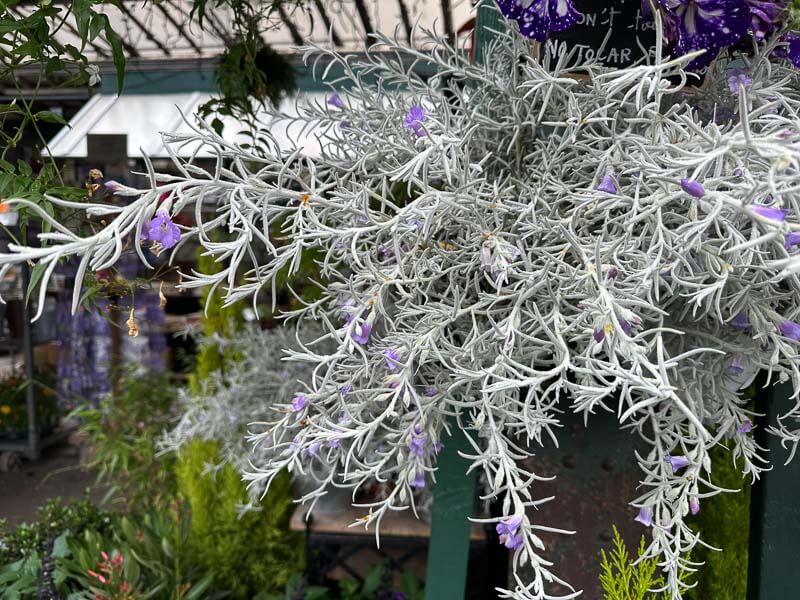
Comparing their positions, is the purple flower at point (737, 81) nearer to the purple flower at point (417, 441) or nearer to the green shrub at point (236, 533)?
the purple flower at point (417, 441)

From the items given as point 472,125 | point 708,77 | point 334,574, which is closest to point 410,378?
point 472,125

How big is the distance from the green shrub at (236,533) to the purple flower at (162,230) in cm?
195

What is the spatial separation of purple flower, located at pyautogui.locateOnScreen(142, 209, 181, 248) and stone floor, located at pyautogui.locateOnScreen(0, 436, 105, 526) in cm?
383

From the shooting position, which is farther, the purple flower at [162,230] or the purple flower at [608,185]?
the purple flower at [608,185]

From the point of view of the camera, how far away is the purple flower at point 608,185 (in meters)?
0.74

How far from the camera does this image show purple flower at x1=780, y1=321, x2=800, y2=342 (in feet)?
2.29

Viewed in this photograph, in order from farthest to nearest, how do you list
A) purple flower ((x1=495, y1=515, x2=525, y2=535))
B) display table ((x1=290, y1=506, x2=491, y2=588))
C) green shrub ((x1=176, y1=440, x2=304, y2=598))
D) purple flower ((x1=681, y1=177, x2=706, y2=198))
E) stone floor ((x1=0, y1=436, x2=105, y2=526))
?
1. stone floor ((x1=0, y1=436, x2=105, y2=526))
2. green shrub ((x1=176, y1=440, x2=304, y2=598))
3. display table ((x1=290, y1=506, x2=491, y2=588))
4. purple flower ((x1=495, y1=515, x2=525, y2=535))
5. purple flower ((x1=681, y1=177, x2=706, y2=198))

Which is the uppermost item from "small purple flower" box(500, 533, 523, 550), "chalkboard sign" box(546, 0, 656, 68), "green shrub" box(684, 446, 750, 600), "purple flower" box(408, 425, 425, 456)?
"chalkboard sign" box(546, 0, 656, 68)

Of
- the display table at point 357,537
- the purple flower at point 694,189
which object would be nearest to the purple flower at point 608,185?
the purple flower at point 694,189

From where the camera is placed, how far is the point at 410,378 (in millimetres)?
777

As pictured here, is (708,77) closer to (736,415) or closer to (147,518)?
(736,415)

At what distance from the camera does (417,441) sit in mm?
806

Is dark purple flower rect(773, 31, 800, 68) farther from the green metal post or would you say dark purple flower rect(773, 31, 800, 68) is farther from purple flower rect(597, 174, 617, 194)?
the green metal post

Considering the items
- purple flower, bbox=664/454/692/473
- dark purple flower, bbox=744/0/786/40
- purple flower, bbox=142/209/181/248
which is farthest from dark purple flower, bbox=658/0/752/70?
purple flower, bbox=142/209/181/248
